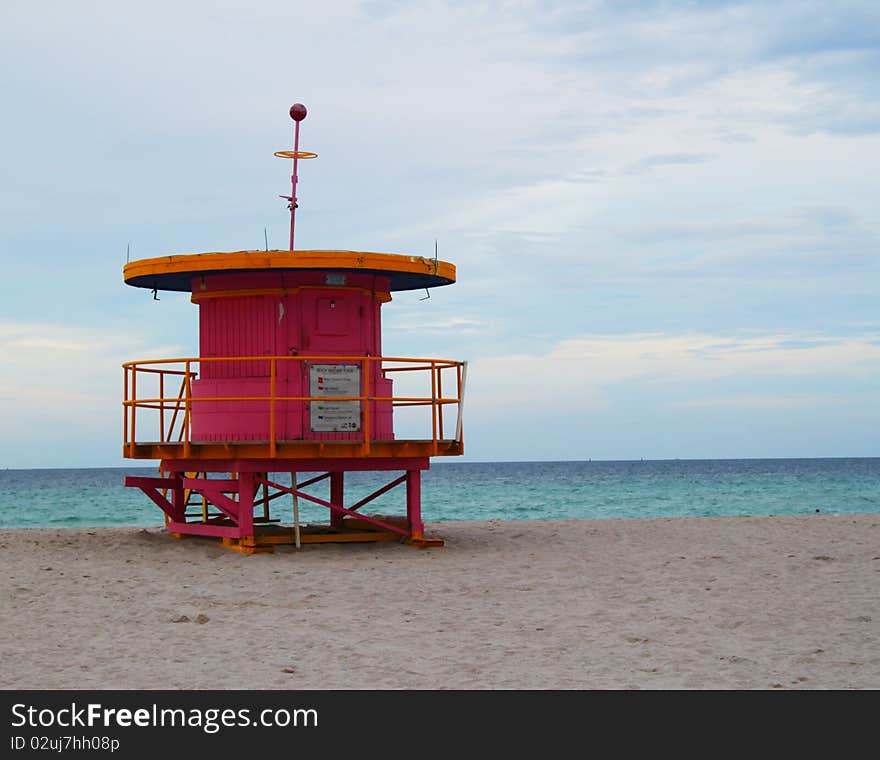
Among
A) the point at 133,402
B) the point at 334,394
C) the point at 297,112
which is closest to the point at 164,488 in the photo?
the point at 133,402

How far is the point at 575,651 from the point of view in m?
10.1

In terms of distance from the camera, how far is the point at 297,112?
58.6 feet

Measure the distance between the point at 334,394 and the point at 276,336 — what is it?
46.4 inches

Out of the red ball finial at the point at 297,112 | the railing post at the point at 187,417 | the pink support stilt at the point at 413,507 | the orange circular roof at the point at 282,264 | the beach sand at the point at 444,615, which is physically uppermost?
the red ball finial at the point at 297,112

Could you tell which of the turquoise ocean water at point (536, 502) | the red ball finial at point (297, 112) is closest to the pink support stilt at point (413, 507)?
the red ball finial at point (297, 112)

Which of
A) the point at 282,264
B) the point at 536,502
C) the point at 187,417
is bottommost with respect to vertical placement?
the point at 536,502

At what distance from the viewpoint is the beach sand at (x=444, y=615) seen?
9.24 m

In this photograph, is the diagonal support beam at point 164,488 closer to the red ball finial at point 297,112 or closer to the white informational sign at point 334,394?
the white informational sign at point 334,394

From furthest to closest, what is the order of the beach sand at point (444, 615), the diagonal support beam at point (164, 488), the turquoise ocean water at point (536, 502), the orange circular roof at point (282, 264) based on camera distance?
the turquoise ocean water at point (536, 502)
the diagonal support beam at point (164, 488)
the orange circular roof at point (282, 264)
the beach sand at point (444, 615)

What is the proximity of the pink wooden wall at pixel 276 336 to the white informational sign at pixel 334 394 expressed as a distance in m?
0.12

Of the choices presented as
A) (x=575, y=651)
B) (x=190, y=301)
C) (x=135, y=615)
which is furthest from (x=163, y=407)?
(x=575, y=651)

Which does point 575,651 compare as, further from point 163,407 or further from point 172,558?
point 163,407

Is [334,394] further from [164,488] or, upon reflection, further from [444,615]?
[444,615]

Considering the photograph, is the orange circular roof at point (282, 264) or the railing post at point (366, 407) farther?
the orange circular roof at point (282, 264)
